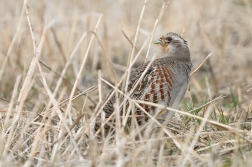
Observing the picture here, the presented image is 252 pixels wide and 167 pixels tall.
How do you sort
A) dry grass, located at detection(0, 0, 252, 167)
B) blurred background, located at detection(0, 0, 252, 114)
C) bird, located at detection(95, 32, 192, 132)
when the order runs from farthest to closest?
blurred background, located at detection(0, 0, 252, 114)
bird, located at detection(95, 32, 192, 132)
dry grass, located at detection(0, 0, 252, 167)

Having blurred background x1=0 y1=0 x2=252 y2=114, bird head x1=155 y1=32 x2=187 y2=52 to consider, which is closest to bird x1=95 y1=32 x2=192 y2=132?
bird head x1=155 y1=32 x2=187 y2=52

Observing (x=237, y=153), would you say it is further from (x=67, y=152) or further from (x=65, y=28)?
(x=65, y=28)

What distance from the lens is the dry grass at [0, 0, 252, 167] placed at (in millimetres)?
3789

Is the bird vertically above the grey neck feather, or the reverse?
the grey neck feather

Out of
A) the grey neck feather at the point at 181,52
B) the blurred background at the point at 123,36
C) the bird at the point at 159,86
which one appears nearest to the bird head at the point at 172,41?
the grey neck feather at the point at 181,52

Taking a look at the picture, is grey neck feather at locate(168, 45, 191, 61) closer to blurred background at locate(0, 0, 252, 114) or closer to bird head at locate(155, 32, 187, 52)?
bird head at locate(155, 32, 187, 52)

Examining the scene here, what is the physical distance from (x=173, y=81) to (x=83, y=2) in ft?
18.6

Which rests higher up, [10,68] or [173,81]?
[173,81]

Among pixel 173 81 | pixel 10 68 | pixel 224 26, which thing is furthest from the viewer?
pixel 224 26

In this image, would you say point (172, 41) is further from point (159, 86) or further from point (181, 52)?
point (159, 86)

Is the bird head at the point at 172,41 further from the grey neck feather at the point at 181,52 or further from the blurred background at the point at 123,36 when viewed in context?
the blurred background at the point at 123,36

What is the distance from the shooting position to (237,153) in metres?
3.73

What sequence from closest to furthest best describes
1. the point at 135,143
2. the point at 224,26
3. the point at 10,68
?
1. the point at 135,143
2. the point at 10,68
3. the point at 224,26

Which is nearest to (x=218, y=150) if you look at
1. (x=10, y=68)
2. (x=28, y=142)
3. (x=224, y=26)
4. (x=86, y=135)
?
(x=86, y=135)
